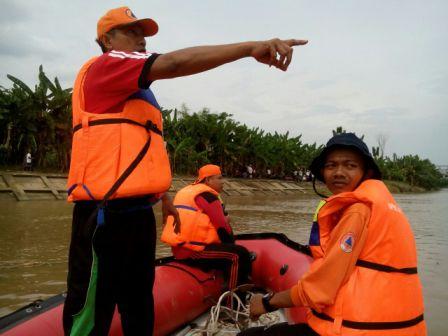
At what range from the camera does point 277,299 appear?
1.79 meters

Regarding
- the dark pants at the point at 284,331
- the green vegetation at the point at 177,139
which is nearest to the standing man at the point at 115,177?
the dark pants at the point at 284,331

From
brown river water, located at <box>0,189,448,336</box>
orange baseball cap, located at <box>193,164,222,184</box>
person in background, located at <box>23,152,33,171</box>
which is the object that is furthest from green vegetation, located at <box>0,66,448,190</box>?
orange baseball cap, located at <box>193,164,222,184</box>

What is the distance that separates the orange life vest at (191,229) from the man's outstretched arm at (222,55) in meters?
2.46

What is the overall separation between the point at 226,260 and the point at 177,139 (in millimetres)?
21358

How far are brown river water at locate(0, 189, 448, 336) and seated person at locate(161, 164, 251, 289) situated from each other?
1.84m

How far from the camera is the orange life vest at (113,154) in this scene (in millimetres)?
1650

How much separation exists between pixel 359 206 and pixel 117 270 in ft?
3.49

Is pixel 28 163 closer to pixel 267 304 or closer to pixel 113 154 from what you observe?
pixel 113 154

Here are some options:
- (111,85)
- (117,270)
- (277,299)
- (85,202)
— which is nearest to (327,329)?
(277,299)

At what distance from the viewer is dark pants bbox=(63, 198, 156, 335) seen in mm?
1642

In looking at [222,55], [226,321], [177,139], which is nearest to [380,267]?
[222,55]

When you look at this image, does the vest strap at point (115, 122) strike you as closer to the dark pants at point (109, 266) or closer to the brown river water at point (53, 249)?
the dark pants at point (109, 266)

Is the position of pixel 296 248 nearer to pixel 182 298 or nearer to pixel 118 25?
pixel 182 298

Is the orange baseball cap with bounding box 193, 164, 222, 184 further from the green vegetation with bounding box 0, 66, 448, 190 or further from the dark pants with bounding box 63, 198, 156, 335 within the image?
the green vegetation with bounding box 0, 66, 448, 190
